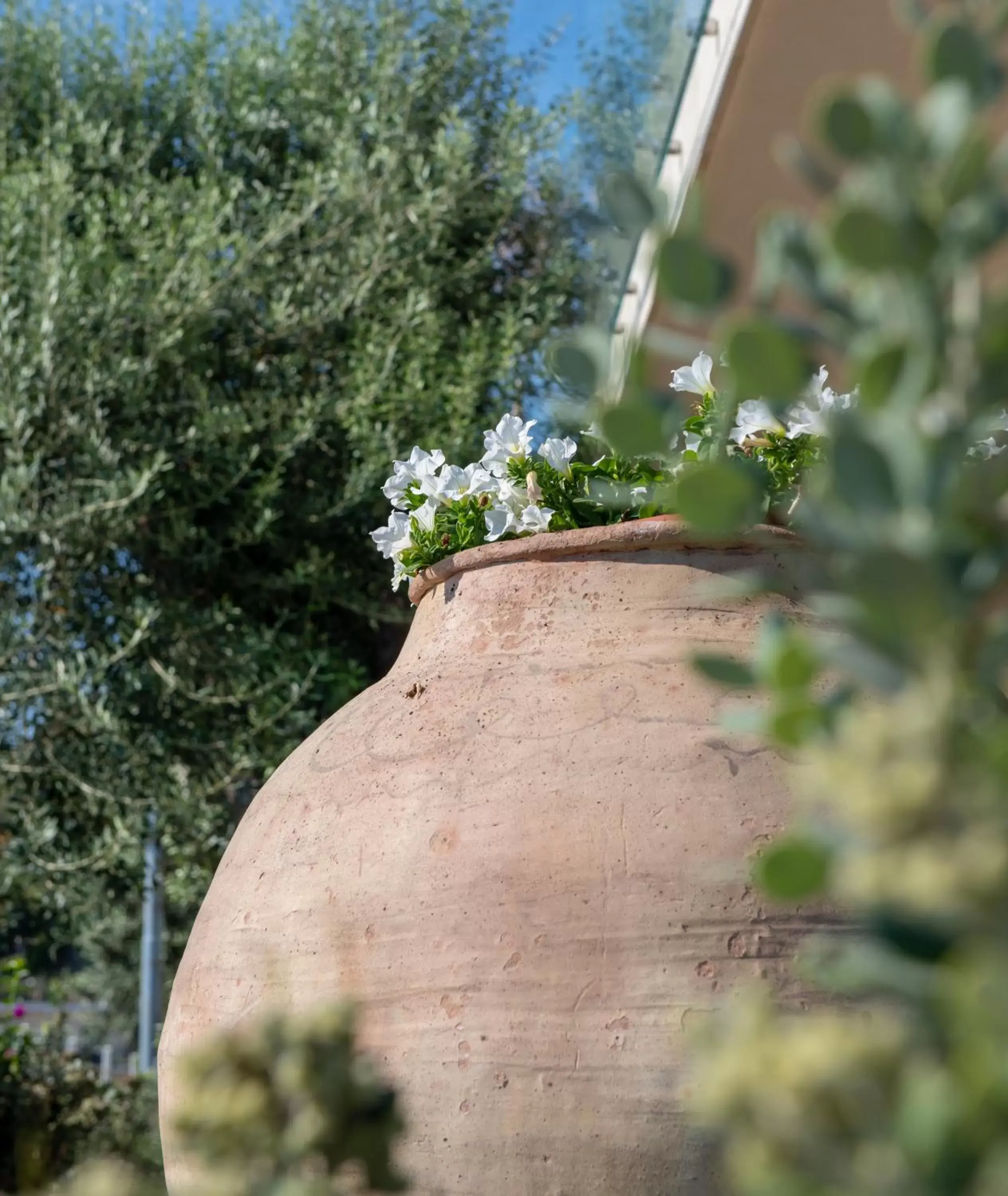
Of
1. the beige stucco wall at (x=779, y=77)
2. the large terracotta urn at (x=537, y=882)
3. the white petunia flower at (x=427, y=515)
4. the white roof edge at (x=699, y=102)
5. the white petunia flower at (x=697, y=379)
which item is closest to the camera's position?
the large terracotta urn at (x=537, y=882)

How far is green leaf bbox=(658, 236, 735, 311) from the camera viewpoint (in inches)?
21.7

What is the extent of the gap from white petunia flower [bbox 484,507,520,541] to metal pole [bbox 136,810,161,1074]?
3.94m

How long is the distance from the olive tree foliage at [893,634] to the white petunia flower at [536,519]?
A: 1.42 metres

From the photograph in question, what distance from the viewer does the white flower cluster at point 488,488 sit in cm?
207

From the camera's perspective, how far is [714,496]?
558 mm

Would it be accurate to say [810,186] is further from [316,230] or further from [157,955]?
[157,955]

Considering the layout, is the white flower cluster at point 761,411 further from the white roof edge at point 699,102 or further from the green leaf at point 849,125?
the white roof edge at point 699,102

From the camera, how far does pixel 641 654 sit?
1771mm

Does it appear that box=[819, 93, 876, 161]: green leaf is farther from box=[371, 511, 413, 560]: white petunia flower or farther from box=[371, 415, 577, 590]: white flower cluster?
box=[371, 511, 413, 560]: white petunia flower

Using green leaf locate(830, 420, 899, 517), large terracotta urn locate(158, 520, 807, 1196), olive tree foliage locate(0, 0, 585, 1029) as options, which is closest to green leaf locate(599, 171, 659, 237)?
green leaf locate(830, 420, 899, 517)

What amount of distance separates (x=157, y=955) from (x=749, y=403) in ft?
17.2

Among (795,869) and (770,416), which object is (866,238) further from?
(770,416)

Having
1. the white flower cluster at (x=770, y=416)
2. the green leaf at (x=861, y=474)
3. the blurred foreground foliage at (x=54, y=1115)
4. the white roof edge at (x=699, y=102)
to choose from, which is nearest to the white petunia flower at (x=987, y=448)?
the white flower cluster at (x=770, y=416)

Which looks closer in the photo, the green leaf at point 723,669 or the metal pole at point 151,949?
the green leaf at point 723,669
